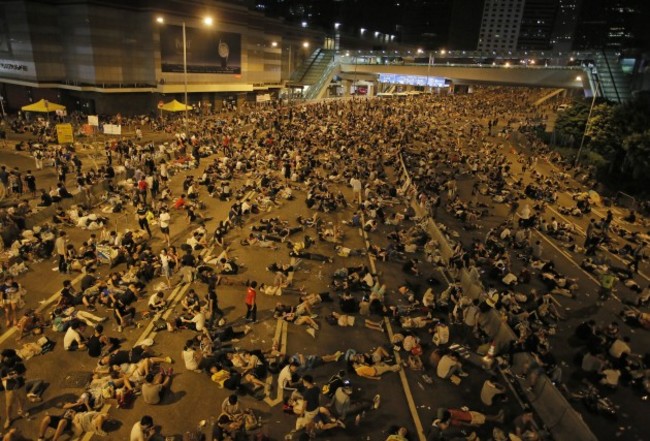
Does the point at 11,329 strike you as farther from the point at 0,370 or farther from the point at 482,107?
the point at 482,107

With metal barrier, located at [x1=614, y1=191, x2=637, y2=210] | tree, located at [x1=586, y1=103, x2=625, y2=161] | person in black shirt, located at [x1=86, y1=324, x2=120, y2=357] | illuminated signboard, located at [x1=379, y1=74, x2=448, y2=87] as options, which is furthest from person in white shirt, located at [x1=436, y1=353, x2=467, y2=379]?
illuminated signboard, located at [x1=379, y1=74, x2=448, y2=87]

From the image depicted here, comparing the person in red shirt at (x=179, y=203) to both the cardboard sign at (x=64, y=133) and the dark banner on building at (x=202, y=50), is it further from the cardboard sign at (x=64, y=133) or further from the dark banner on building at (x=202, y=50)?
the dark banner on building at (x=202, y=50)

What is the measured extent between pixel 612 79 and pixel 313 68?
55.9 m

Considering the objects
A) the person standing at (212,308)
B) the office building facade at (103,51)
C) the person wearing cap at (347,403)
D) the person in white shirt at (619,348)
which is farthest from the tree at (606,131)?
the office building facade at (103,51)

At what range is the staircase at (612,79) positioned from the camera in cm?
4262

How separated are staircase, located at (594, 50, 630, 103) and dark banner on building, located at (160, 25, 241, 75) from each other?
4497 cm

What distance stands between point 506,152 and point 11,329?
45078 millimetres

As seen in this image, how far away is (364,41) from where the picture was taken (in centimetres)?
12812

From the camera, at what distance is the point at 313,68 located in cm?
8669

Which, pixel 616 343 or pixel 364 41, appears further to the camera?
pixel 364 41

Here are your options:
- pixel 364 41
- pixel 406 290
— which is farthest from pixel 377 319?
pixel 364 41

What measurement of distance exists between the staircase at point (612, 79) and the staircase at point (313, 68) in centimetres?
4924

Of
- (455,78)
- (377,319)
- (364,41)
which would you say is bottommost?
(377,319)

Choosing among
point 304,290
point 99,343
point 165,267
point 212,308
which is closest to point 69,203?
point 165,267
